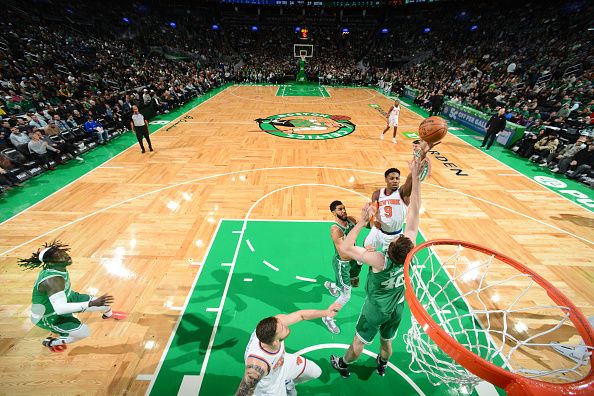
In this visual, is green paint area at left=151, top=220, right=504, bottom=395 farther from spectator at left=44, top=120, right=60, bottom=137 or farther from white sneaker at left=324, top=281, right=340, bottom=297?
spectator at left=44, top=120, right=60, bottom=137

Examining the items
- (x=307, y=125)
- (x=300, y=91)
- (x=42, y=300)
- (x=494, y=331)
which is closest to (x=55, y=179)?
(x=42, y=300)

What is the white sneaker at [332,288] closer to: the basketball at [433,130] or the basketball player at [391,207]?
the basketball player at [391,207]

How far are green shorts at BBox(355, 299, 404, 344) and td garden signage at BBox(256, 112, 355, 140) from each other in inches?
382

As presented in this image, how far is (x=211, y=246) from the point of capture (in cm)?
582

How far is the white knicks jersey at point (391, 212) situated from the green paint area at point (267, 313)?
4.37ft

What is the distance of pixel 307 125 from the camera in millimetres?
14031

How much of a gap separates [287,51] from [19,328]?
3893cm

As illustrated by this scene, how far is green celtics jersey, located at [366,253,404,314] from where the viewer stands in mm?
2906

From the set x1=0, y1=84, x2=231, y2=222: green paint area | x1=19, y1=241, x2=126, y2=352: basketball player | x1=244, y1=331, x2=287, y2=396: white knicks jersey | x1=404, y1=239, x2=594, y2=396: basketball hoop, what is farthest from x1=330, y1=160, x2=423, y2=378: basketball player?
x1=0, y1=84, x2=231, y2=222: green paint area

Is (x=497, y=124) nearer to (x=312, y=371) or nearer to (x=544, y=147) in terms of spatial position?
(x=544, y=147)

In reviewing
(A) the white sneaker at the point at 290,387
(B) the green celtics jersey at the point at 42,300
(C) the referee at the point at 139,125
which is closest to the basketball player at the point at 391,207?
(A) the white sneaker at the point at 290,387

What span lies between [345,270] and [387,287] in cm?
119

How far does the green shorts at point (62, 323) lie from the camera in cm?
336

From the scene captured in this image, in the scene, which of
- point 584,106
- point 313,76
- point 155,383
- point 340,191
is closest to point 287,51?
point 313,76
